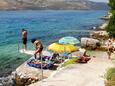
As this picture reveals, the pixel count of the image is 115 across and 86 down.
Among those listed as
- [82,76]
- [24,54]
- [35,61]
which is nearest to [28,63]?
[35,61]

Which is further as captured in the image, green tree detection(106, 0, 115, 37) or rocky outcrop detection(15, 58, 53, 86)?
green tree detection(106, 0, 115, 37)

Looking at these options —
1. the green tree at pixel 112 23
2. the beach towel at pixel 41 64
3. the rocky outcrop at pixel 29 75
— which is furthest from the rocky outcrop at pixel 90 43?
the rocky outcrop at pixel 29 75

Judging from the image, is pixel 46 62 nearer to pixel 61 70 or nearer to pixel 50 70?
pixel 50 70

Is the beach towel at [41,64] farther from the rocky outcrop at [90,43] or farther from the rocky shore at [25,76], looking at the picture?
the rocky outcrop at [90,43]

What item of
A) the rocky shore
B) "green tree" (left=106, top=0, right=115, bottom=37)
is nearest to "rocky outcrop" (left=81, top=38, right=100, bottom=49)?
"green tree" (left=106, top=0, right=115, bottom=37)

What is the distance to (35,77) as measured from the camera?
86.0 feet

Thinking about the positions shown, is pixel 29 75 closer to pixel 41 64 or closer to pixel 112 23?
pixel 41 64

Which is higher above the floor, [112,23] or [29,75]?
[112,23]

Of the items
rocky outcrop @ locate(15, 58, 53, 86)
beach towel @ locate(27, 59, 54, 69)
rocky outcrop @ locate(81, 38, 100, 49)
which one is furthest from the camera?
rocky outcrop @ locate(81, 38, 100, 49)

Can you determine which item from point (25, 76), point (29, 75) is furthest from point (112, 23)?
point (25, 76)

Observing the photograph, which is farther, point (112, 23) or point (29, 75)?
point (112, 23)

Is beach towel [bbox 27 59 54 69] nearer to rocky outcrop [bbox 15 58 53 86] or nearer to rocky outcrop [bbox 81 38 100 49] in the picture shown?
rocky outcrop [bbox 15 58 53 86]

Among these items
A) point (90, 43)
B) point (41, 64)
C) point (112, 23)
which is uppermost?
point (112, 23)

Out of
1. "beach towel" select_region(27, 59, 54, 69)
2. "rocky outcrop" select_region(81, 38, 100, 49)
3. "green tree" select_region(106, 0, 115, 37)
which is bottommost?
"rocky outcrop" select_region(81, 38, 100, 49)
